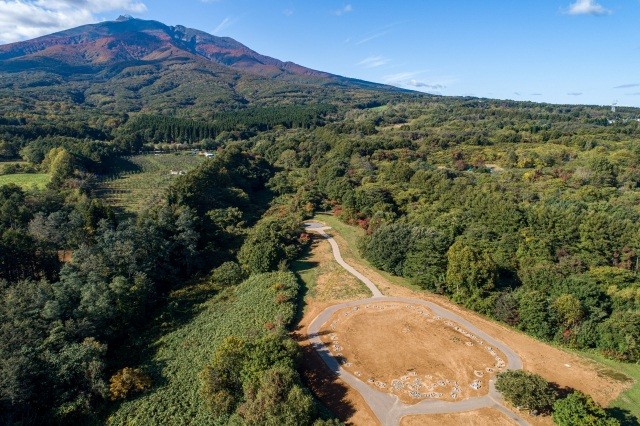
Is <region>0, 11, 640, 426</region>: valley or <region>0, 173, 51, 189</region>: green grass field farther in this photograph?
<region>0, 173, 51, 189</region>: green grass field

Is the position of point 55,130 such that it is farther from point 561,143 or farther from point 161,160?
point 561,143

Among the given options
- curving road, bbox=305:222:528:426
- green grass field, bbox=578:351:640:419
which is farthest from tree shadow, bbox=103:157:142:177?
green grass field, bbox=578:351:640:419

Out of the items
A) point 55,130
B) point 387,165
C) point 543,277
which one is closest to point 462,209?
point 543,277

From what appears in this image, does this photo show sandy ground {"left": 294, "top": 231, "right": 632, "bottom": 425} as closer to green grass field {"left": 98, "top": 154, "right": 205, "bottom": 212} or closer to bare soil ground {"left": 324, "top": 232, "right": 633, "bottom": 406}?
bare soil ground {"left": 324, "top": 232, "right": 633, "bottom": 406}

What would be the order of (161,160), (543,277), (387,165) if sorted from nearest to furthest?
(543,277) → (387,165) → (161,160)

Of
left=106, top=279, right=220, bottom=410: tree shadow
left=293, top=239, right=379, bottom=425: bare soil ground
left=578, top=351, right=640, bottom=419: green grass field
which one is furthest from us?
left=106, top=279, right=220, bottom=410: tree shadow

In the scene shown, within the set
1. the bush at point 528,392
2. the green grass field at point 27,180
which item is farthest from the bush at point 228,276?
the green grass field at point 27,180

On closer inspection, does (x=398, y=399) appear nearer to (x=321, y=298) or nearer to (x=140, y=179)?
(x=321, y=298)

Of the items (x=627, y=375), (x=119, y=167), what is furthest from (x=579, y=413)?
(x=119, y=167)
